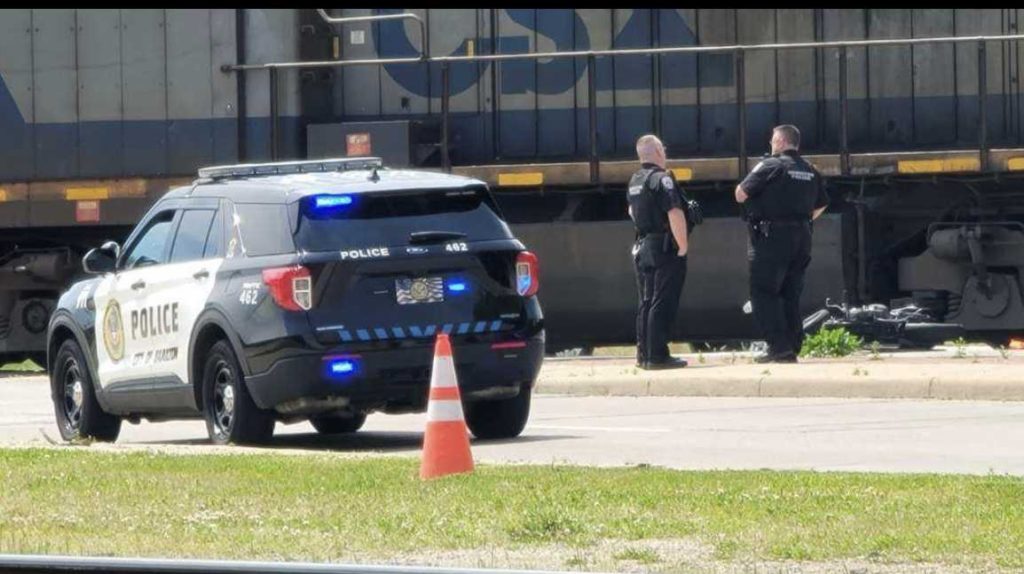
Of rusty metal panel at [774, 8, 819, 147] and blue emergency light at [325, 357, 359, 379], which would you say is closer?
blue emergency light at [325, 357, 359, 379]

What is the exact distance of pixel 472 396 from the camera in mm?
11641

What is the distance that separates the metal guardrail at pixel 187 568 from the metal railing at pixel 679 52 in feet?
43.0

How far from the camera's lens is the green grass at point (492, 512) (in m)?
7.17

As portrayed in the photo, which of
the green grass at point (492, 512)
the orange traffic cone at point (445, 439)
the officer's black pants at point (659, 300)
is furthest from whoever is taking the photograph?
the officer's black pants at point (659, 300)

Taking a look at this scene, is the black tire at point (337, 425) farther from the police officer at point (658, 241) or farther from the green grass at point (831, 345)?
the green grass at point (831, 345)

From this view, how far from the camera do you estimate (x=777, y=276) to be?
1577 centimetres

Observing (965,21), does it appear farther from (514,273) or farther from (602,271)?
(514,273)

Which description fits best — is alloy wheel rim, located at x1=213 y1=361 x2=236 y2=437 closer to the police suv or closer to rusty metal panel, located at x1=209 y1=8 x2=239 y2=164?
the police suv

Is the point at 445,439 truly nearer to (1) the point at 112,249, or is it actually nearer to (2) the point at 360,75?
(1) the point at 112,249

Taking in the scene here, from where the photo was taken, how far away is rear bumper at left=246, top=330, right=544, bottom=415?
11156mm

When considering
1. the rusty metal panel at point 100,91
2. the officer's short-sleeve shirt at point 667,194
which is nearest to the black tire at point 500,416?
the officer's short-sleeve shirt at point 667,194

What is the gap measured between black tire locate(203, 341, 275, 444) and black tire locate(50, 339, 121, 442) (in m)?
1.28

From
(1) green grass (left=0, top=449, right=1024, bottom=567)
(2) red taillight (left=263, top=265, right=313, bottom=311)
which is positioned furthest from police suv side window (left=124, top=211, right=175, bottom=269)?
(1) green grass (left=0, top=449, right=1024, bottom=567)

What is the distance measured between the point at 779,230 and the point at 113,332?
5760 millimetres
